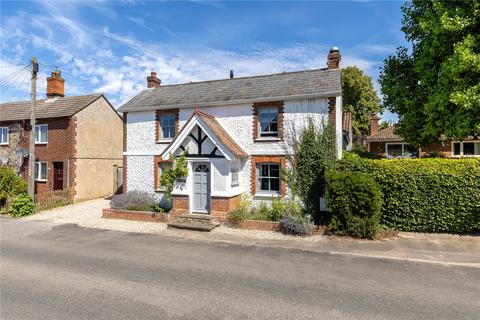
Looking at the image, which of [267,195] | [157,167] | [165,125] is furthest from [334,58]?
[157,167]

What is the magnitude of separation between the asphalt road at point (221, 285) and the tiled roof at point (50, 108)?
1346 cm

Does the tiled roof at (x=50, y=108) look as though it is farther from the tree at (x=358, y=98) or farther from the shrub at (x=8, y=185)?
the tree at (x=358, y=98)

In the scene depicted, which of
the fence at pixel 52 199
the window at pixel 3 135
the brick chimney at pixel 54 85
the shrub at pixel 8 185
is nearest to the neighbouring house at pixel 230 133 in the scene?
the fence at pixel 52 199

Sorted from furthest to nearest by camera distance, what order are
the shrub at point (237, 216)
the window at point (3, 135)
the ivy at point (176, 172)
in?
the window at point (3, 135) < the ivy at point (176, 172) < the shrub at point (237, 216)

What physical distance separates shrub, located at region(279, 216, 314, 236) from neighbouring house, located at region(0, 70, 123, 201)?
15266 mm

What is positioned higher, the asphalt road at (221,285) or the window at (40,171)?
the window at (40,171)

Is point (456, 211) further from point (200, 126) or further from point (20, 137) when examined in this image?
point (20, 137)

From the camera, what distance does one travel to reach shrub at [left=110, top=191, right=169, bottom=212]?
15117 millimetres

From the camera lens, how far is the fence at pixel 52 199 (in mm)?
17312

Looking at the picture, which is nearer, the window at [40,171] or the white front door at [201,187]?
the white front door at [201,187]

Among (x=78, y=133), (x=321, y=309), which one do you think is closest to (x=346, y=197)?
(x=321, y=309)

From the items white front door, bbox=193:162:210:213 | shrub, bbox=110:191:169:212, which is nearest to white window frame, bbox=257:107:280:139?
white front door, bbox=193:162:210:213

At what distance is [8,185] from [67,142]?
4434 millimetres

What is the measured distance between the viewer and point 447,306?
229 inches
